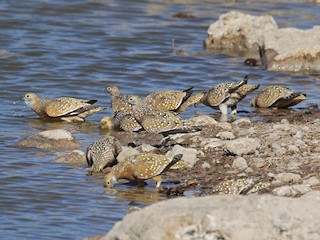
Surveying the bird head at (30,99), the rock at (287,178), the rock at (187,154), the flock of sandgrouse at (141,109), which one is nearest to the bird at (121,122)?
the flock of sandgrouse at (141,109)

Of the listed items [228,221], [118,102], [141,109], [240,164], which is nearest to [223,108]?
[118,102]

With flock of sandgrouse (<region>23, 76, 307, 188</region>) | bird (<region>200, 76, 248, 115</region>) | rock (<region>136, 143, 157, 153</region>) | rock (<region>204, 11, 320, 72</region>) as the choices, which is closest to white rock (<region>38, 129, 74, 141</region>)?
flock of sandgrouse (<region>23, 76, 307, 188</region>)

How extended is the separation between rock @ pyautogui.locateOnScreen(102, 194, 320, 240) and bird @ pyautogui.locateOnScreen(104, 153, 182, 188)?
3.78 metres

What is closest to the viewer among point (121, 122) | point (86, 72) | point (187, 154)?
point (187, 154)

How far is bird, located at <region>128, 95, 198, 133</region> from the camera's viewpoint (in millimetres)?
12852

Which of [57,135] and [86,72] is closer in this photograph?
[57,135]

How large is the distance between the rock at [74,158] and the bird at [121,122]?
5.77 ft

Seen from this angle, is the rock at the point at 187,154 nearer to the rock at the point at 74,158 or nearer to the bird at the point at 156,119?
the bird at the point at 156,119

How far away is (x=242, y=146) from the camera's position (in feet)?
38.8

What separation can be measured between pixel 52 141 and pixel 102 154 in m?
1.47

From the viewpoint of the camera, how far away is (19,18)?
2422cm

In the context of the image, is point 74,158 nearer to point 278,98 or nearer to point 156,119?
point 156,119

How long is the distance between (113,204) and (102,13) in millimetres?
15706

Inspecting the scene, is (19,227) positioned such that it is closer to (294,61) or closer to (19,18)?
(294,61)
